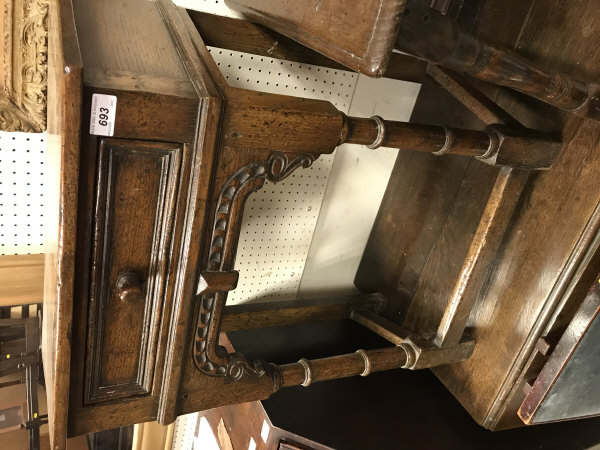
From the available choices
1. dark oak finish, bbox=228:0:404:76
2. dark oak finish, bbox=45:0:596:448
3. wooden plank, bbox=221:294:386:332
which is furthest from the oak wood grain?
wooden plank, bbox=221:294:386:332

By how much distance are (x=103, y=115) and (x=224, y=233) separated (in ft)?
0.88

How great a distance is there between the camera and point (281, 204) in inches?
56.2

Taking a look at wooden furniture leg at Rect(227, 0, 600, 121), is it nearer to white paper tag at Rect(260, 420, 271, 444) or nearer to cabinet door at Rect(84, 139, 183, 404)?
cabinet door at Rect(84, 139, 183, 404)

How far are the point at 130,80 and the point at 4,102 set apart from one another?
0.59 meters

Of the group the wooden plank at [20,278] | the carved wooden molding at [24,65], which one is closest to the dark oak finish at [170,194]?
the carved wooden molding at [24,65]

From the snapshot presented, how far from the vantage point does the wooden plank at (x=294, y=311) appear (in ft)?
4.59

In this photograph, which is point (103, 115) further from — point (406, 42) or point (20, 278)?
point (20, 278)

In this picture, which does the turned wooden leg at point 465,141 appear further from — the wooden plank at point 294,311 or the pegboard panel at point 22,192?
the pegboard panel at point 22,192

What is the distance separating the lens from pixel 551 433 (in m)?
1.31

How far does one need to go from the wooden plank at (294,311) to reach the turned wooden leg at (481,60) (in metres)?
0.86

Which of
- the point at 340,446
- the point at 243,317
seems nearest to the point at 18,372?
the point at 243,317

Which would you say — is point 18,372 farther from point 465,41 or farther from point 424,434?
point 465,41

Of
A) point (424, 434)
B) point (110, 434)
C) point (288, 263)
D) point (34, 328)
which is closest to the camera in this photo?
point (424, 434)

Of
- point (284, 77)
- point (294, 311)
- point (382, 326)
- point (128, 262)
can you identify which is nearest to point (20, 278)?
point (128, 262)
